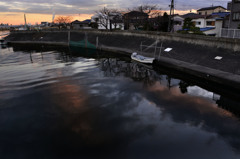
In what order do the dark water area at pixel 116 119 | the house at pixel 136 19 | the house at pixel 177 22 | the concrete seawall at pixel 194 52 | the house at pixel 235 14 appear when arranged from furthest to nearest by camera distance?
1. the house at pixel 177 22
2. the house at pixel 136 19
3. the house at pixel 235 14
4. the concrete seawall at pixel 194 52
5. the dark water area at pixel 116 119

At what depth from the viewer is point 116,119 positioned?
1684 centimetres

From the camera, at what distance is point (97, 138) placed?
46.3 feet

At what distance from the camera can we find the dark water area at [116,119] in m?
12.9

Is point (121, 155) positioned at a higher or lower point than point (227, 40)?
lower

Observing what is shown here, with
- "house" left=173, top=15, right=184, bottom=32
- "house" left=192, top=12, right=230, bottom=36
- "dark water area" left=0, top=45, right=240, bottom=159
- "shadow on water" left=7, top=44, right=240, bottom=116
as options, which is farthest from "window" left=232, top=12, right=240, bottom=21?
"house" left=173, top=15, right=184, bottom=32

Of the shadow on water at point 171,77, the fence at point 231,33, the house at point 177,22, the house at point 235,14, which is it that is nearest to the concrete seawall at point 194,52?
the shadow on water at point 171,77

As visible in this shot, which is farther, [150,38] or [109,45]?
[109,45]

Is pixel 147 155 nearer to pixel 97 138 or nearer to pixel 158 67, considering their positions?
pixel 97 138

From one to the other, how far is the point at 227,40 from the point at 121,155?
30.3 m

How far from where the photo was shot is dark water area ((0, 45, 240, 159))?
12914mm

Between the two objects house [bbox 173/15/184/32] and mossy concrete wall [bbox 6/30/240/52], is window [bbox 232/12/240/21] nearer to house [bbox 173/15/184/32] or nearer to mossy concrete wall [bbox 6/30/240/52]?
mossy concrete wall [bbox 6/30/240/52]

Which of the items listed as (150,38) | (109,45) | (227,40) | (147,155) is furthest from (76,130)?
(109,45)

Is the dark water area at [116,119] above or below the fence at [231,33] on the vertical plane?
below

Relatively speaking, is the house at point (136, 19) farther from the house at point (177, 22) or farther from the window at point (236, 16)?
the window at point (236, 16)
